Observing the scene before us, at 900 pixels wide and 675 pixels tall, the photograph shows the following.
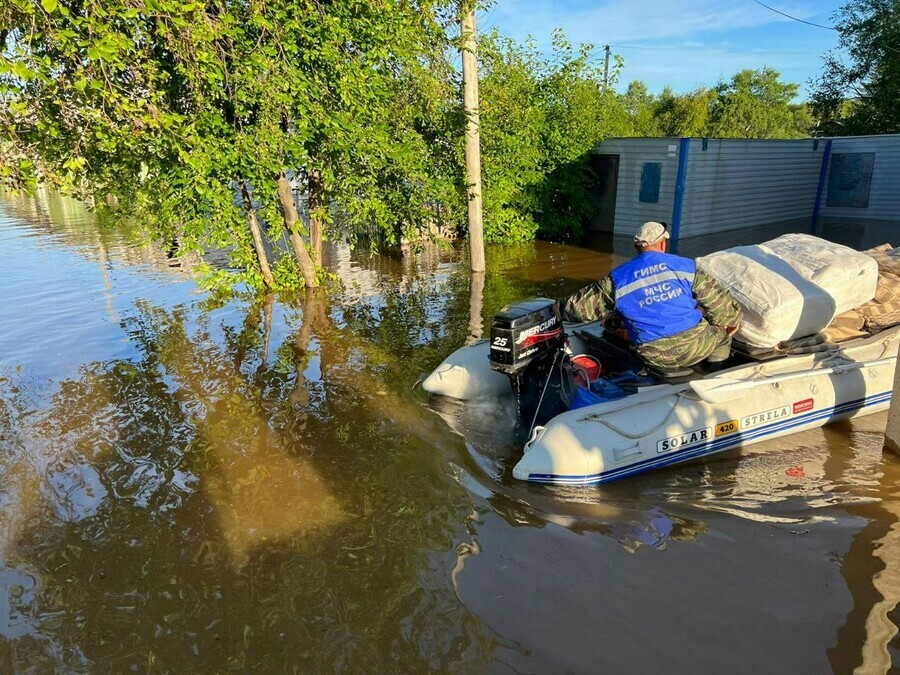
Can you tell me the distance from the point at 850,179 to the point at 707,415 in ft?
54.8

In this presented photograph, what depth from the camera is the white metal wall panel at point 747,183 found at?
14734 millimetres

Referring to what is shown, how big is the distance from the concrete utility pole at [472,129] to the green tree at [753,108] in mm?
30312

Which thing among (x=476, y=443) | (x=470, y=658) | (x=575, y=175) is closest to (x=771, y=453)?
(x=476, y=443)

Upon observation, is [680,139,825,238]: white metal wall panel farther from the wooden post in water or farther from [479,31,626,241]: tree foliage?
the wooden post in water

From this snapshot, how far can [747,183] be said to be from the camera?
1600 cm

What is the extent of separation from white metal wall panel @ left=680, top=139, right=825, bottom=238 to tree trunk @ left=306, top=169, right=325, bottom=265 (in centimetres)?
865

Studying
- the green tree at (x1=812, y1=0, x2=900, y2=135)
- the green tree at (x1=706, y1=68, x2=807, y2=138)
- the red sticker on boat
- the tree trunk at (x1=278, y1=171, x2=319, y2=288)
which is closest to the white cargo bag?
the red sticker on boat

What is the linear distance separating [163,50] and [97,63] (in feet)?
5.72

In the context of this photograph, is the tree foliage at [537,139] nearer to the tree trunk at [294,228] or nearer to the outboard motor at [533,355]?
the tree trunk at [294,228]

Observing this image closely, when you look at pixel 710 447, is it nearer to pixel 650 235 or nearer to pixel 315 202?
pixel 650 235

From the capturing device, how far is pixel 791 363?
5.08 meters

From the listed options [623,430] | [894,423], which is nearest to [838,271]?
[894,423]

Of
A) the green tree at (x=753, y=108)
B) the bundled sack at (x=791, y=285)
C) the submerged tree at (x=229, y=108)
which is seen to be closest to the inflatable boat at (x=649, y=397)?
the bundled sack at (x=791, y=285)

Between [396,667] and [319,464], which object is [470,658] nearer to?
[396,667]
